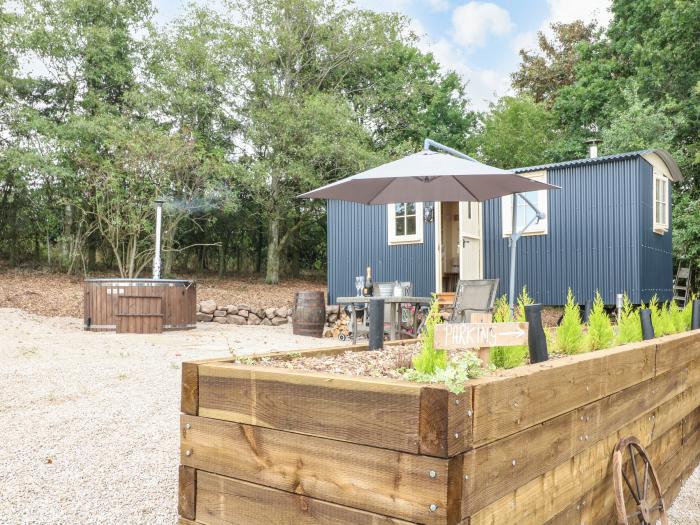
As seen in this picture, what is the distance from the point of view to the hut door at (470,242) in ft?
33.5

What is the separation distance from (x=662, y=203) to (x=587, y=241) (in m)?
1.89

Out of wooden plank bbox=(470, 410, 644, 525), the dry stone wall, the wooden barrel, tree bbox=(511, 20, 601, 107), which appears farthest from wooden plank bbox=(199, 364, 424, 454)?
tree bbox=(511, 20, 601, 107)

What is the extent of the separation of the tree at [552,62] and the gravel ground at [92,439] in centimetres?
1925

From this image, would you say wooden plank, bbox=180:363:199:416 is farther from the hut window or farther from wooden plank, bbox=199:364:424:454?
the hut window

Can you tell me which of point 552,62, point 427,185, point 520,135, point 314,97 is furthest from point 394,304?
point 552,62

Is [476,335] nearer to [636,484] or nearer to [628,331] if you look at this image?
[636,484]

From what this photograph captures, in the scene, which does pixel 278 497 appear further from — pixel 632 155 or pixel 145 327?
pixel 632 155

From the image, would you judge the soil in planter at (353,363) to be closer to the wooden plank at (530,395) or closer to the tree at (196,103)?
the wooden plank at (530,395)

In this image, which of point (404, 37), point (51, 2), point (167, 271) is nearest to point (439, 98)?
point (404, 37)

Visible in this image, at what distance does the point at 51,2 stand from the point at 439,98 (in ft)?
39.7

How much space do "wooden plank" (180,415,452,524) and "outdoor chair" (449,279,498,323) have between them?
19.4ft

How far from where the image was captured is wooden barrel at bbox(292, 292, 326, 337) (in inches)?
375

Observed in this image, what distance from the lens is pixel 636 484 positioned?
2.32 m

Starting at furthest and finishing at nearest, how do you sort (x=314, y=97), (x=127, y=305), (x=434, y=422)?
(x=314, y=97), (x=127, y=305), (x=434, y=422)
